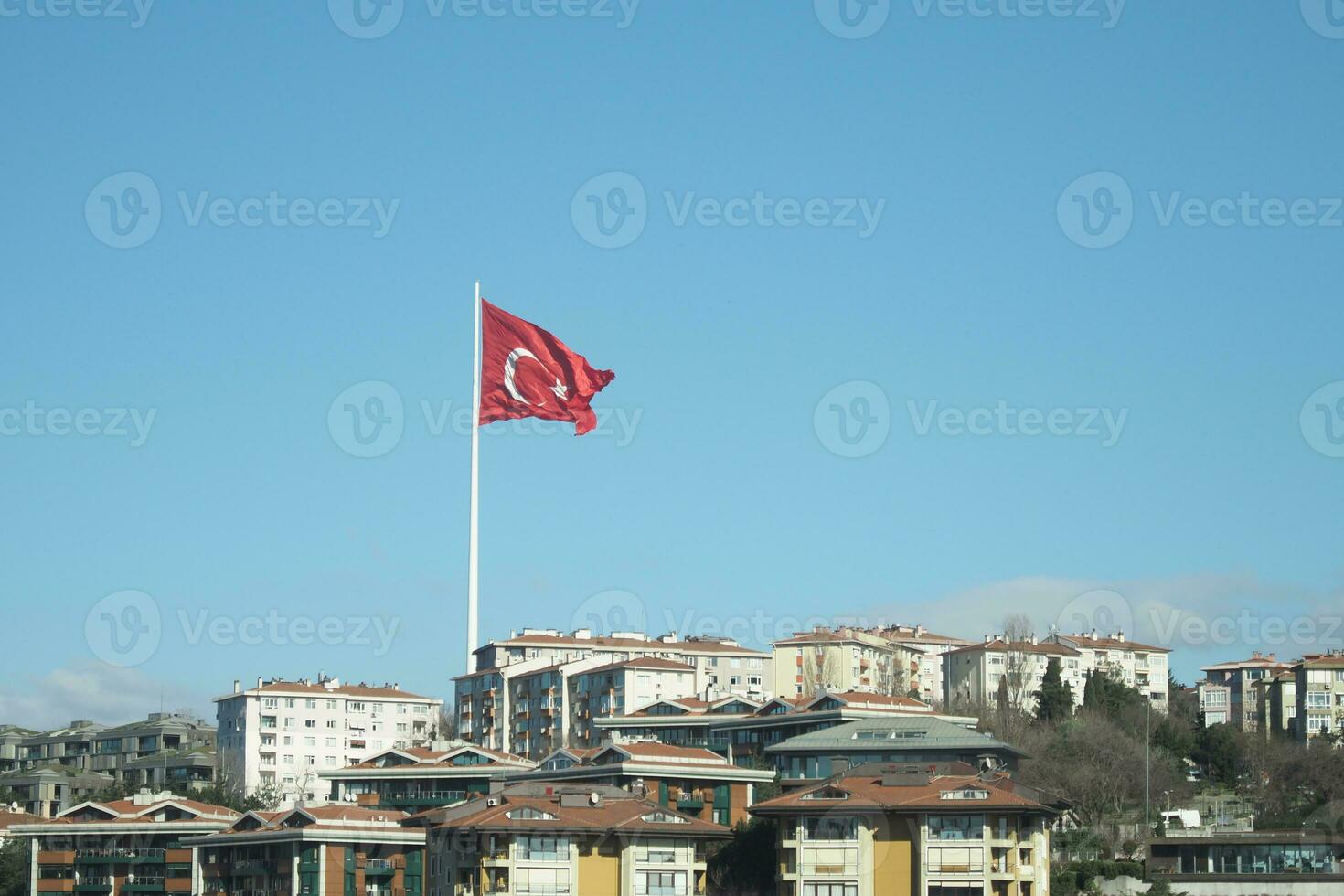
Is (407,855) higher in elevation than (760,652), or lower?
lower

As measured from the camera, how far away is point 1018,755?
79250mm

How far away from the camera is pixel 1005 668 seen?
12519 centimetres

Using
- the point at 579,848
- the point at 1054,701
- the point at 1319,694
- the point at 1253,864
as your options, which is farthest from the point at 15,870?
the point at 1319,694

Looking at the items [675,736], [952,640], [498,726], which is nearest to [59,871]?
[675,736]

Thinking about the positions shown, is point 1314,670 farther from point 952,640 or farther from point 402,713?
point 402,713

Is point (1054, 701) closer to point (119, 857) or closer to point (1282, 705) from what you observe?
point (1282, 705)

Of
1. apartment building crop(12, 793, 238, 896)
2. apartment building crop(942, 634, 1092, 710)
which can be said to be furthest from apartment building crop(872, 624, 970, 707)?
apartment building crop(12, 793, 238, 896)

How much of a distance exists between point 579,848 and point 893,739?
46.4ft

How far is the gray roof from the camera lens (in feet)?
250

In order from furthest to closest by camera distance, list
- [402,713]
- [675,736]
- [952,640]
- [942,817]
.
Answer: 1. [952,640]
2. [402,713]
3. [675,736]
4. [942,817]

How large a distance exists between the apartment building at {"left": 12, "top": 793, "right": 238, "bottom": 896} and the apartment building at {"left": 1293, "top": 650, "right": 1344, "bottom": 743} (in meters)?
65.4

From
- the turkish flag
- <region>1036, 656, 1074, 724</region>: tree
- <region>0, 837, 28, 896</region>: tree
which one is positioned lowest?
<region>0, 837, 28, 896</region>: tree

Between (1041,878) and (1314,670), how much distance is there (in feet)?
203

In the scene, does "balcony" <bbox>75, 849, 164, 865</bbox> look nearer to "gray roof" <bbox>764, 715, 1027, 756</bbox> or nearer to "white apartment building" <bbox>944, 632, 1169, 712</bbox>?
"gray roof" <bbox>764, 715, 1027, 756</bbox>
